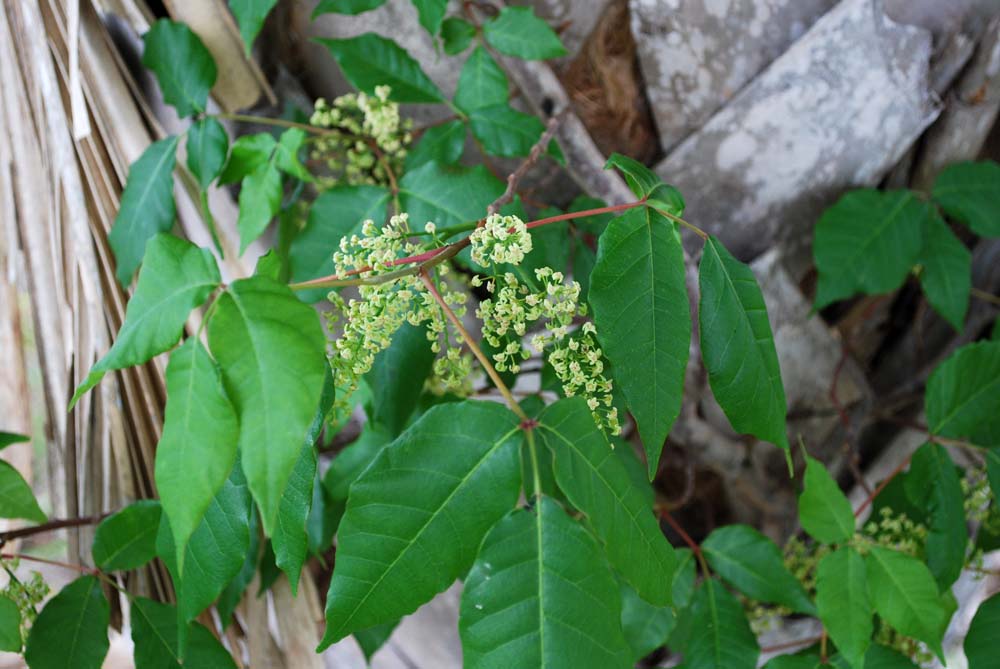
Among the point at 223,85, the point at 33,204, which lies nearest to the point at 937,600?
the point at 223,85

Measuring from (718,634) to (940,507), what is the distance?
0.27m

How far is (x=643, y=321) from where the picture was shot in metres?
0.56

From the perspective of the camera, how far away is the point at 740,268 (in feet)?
1.98

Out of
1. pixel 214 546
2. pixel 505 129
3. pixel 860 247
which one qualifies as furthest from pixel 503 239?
pixel 860 247

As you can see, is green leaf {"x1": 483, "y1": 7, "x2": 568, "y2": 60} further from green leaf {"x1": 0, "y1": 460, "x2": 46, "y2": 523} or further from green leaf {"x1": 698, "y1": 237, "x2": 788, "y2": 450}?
green leaf {"x1": 0, "y1": 460, "x2": 46, "y2": 523}

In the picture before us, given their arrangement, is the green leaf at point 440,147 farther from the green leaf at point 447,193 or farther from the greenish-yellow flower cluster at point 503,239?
the greenish-yellow flower cluster at point 503,239

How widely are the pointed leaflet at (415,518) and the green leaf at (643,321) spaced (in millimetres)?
101

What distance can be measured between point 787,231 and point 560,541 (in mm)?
771

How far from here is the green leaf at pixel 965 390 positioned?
91 centimetres

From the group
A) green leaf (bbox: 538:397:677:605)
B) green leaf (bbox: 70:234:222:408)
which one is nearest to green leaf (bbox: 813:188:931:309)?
green leaf (bbox: 538:397:677:605)

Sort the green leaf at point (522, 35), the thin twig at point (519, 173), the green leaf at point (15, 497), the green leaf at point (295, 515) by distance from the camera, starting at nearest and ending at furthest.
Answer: the green leaf at point (295, 515), the thin twig at point (519, 173), the green leaf at point (15, 497), the green leaf at point (522, 35)

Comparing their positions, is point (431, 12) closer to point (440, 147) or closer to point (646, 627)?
point (440, 147)

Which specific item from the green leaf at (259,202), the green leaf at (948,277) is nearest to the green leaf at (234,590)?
the green leaf at (259,202)

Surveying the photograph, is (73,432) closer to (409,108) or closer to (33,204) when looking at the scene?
(33,204)
